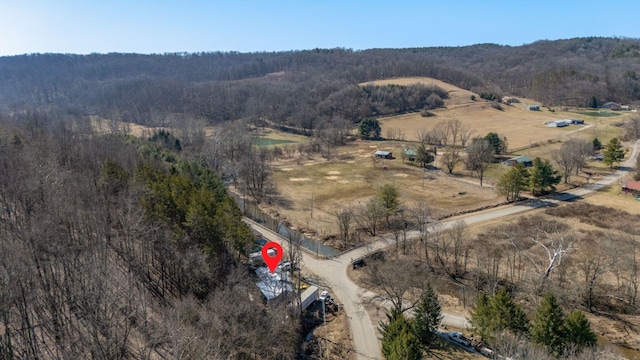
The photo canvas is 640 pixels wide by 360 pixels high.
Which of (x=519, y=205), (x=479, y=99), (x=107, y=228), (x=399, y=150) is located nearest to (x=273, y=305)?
(x=107, y=228)

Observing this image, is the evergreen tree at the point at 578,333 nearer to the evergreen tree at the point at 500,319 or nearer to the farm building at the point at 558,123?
the evergreen tree at the point at 500,319

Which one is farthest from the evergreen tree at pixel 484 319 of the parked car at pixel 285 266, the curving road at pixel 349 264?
the parked car at pixel 285 266

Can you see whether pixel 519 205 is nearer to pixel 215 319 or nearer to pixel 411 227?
pixel 411 227

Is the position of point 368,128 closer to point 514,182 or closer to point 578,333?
point 514,182

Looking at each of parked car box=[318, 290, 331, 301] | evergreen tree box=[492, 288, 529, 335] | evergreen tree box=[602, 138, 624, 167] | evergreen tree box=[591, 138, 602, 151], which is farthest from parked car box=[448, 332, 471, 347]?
evergreen tree box=[591, 138, 602, 151]

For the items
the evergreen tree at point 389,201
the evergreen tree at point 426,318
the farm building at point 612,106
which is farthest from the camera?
the farm building at point 612,106
